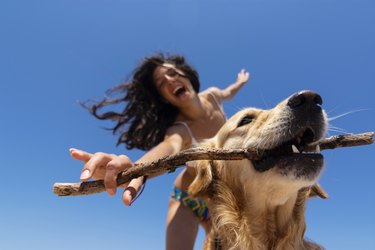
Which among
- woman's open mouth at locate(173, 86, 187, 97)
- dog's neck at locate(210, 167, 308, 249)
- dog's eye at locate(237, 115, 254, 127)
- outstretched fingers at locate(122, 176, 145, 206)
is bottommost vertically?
dog's neck at locate(210, 167, 308, 249)

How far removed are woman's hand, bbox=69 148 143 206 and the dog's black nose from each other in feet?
5.39

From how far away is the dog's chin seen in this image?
325 cm

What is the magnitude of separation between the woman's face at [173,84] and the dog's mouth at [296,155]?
3.01 meters

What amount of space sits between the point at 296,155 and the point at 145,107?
4.21 meters

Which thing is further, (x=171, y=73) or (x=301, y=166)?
(x=171, y=73)

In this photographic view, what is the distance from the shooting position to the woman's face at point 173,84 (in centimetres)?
643

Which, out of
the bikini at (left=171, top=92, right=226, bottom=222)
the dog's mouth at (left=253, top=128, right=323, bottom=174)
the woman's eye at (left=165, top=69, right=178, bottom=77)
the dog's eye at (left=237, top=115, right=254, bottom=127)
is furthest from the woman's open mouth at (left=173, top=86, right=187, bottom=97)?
the dog's mouth at (left=253, top=128, right=323, bottom=174)

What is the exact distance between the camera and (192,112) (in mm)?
6402

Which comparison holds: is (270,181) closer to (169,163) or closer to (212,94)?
(169,163)

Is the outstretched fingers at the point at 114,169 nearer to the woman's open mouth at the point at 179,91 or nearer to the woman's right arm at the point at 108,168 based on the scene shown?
the woman's right arm at the point at 108,168

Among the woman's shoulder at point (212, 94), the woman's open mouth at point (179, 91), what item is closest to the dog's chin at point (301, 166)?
the woman's open mouth at point (179, 91)

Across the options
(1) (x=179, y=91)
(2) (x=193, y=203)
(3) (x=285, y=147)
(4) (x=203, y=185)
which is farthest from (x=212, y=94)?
(3) (x=285, y=147)

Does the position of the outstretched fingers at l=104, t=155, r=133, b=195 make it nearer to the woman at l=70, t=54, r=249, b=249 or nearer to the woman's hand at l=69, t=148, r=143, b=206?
the woman's hand at l=69, t=148, r=143, b=206

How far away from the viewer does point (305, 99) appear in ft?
11.2
